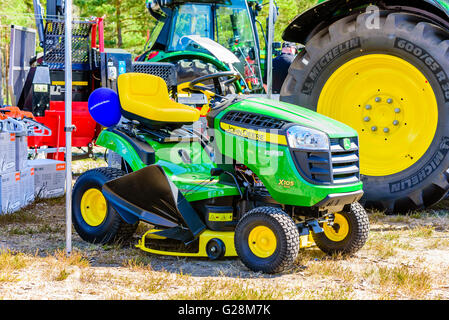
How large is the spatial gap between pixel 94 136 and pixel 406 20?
464cm

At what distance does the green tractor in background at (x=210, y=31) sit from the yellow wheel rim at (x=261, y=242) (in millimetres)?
5785

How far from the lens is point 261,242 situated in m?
3.85

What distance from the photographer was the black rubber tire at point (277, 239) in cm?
369

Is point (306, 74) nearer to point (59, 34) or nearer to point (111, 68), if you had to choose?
point (111, 68)

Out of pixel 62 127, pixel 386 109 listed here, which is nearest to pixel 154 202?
pixel 386 109

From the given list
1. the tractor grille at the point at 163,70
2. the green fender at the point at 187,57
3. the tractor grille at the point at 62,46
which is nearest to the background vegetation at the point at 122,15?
the green fender at the point at 187,57

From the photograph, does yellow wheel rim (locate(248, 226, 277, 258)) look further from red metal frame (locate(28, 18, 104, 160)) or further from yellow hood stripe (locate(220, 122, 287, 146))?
red metal frame (locate(28, 18, 104, 160))

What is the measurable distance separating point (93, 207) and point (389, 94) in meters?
2.67

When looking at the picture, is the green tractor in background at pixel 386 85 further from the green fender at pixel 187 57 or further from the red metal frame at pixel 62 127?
the red metal frame at pixel 62 127

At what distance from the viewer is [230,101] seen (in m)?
4.30

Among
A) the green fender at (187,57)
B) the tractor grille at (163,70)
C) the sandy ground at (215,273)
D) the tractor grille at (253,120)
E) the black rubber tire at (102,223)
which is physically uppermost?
the green fender at (187,57)

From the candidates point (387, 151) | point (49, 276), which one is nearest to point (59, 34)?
point (387, 151)

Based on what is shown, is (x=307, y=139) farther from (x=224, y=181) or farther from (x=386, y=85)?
(x=386, y=85)

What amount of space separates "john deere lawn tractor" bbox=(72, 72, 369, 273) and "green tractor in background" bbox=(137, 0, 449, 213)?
129cm
